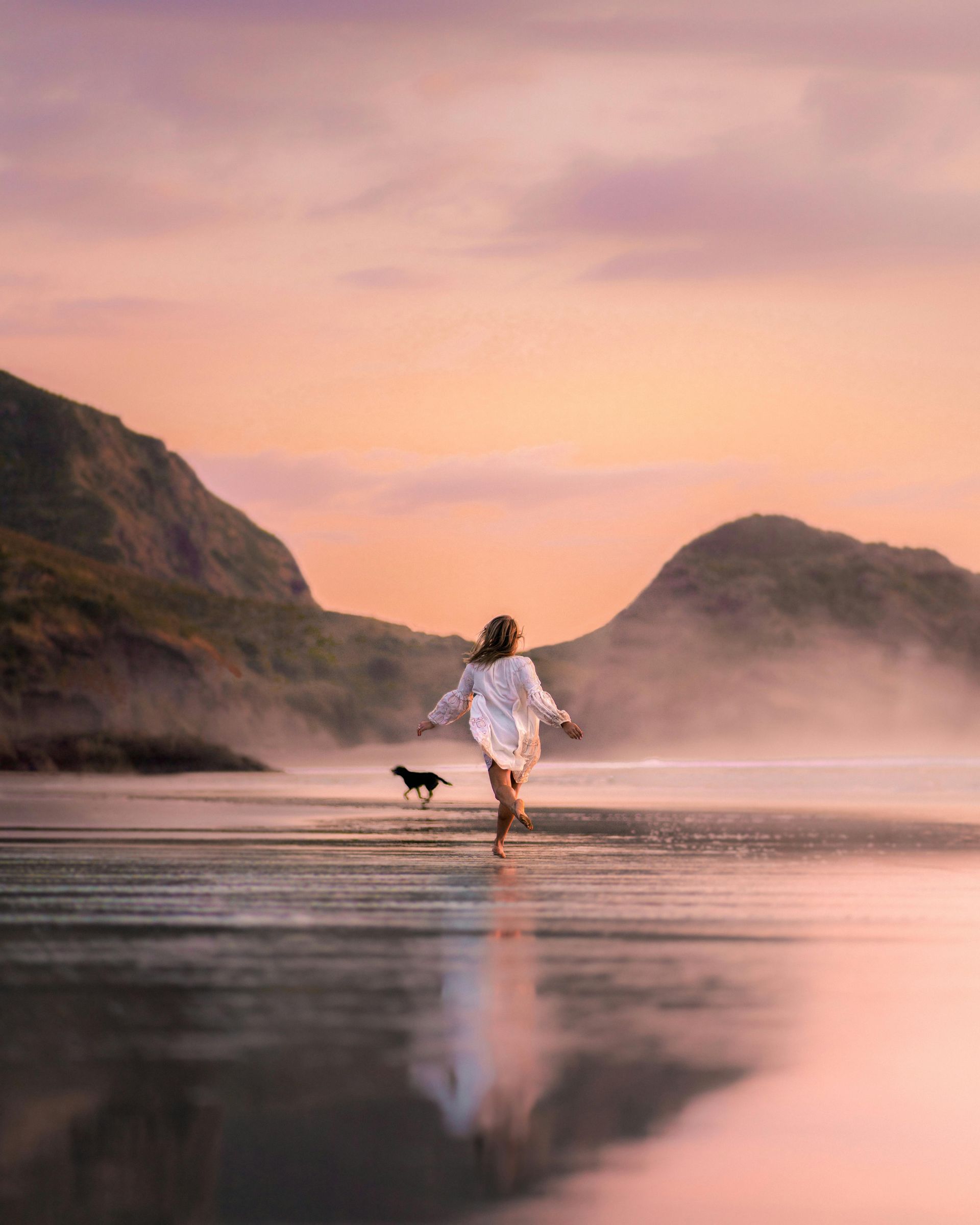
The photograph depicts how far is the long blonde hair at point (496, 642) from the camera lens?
1491 cm

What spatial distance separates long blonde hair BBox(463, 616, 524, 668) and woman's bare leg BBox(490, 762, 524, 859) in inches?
37.0

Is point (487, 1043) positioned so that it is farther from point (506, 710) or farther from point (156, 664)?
point (156, 664)

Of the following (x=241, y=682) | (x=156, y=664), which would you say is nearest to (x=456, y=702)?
(x=156, y=664)

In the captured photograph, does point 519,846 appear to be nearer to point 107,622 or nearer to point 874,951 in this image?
point 874,951

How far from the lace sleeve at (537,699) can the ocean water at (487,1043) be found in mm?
1701

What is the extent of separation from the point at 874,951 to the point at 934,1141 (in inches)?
146

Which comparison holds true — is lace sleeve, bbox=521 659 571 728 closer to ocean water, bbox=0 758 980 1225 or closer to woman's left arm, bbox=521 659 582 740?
A: woman's left arm, bbox=521 659 582 740

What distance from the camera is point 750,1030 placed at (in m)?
5.98

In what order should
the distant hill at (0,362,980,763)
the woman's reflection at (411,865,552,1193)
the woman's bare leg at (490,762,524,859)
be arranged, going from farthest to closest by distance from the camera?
the distant hill at (0,362,980,763)
the woman's bare leg at (490,762,524,859)
the woman's reflection at (411,865,552,1193)

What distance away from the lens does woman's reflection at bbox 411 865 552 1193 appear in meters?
4.33

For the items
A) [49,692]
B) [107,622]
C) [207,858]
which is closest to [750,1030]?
[207,858]

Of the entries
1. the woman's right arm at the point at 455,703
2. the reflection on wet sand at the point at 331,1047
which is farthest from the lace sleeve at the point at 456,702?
the reflection on wet sand at the point at 331,1047

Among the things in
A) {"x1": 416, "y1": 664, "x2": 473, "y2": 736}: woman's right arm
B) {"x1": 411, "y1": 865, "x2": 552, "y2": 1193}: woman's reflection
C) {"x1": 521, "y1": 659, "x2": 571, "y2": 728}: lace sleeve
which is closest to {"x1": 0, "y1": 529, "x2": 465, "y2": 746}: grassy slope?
{"x1": 416, "y1": 664, "x2": 473, "y2": 736}: woman's right arm

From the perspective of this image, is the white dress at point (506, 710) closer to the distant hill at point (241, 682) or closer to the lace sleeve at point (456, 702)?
the lace sleeve at point (456, 702)
